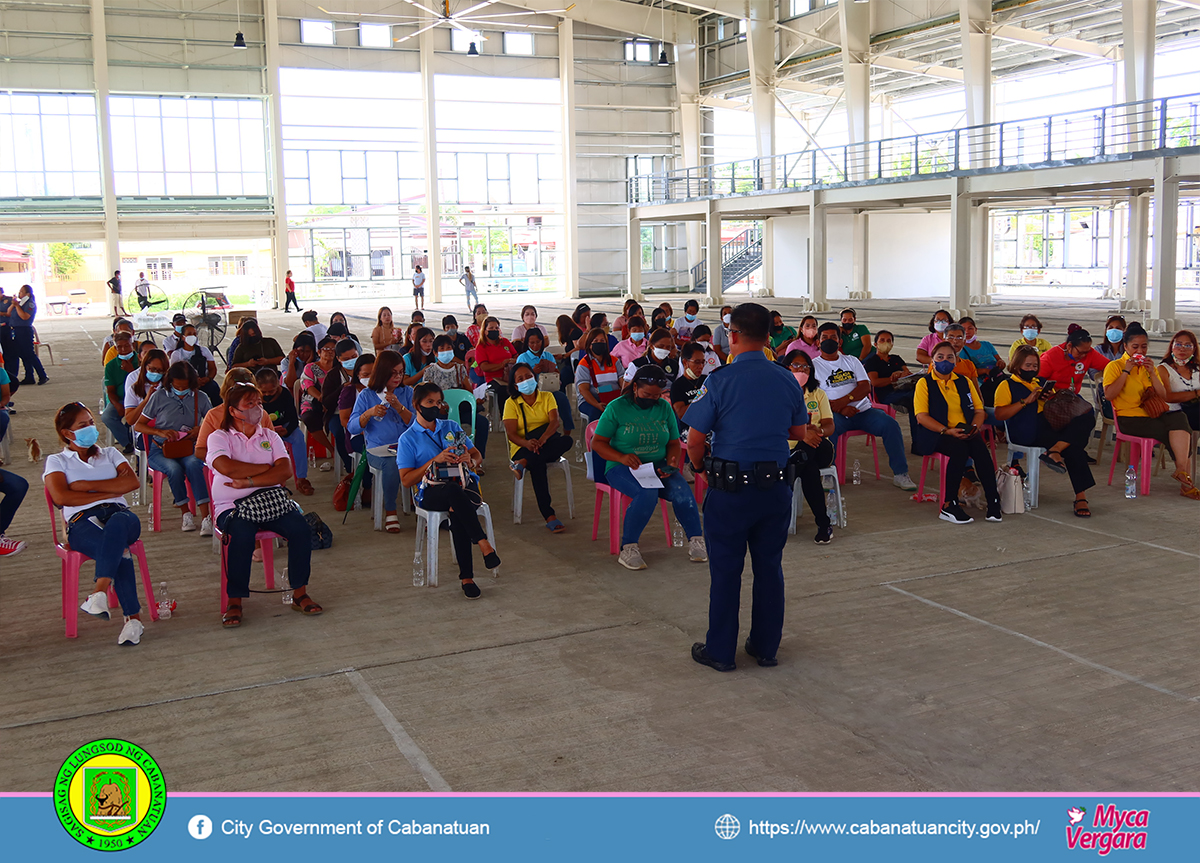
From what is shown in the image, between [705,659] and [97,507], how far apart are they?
323cm

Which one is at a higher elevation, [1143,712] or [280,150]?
[280,150]

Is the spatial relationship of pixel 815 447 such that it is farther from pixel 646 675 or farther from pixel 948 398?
pixel 646 675

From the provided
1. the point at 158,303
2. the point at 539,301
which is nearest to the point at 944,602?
the point at 158,303

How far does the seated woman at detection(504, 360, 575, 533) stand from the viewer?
746cm

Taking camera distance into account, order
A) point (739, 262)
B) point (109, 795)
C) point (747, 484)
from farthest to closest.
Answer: point (739, 262), point (747, 484), point (109, 795)

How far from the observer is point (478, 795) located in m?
3.60

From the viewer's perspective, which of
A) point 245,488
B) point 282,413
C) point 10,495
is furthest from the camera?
point 282,413

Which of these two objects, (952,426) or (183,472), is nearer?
(952,426)

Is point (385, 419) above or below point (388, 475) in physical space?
above

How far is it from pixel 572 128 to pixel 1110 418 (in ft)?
106

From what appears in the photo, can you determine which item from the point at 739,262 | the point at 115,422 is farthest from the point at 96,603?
the point at 739,262

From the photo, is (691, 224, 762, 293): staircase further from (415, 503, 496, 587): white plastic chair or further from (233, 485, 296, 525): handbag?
(233, 485, 296, 525): handbag

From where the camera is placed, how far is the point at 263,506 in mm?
5605

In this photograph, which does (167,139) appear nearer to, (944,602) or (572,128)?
(572,128)
